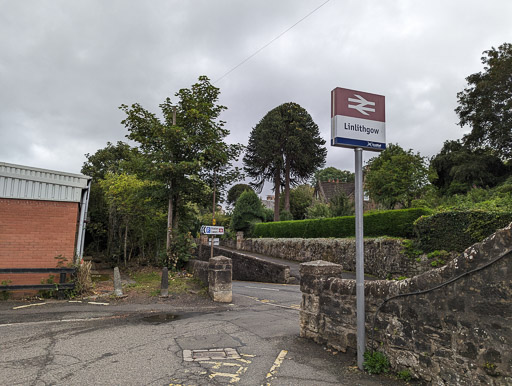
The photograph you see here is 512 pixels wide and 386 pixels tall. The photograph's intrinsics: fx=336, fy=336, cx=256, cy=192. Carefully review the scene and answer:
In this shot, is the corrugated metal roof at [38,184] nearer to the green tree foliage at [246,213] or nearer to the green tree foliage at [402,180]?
the green tree foliage at [402,180]

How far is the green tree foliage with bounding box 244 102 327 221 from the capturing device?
3897 centimetres

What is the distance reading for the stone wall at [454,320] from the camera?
3.15 m

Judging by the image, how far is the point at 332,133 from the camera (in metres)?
4.61

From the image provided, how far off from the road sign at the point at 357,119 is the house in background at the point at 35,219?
9.12 metres

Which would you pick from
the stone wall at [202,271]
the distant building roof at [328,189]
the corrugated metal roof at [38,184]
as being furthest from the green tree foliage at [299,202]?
the corrugated metal roof at [38,184]

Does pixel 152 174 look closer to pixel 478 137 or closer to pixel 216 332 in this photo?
pixel 216 332

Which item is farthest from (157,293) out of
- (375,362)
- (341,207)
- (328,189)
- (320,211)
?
(328,189)

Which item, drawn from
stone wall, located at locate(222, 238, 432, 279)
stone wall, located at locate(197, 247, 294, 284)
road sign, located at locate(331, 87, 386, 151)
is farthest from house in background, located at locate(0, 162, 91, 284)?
stone wall, located at locate(222, 238, 432, 279)

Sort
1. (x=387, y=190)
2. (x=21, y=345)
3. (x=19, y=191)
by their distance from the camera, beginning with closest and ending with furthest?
(x=21, y=345)
(x=19, y=191)
(x=387, y=190)

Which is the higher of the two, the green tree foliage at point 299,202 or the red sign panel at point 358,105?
the green tree foliage at point 299,202

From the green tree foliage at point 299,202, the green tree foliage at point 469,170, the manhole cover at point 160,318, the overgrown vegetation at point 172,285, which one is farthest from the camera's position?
the green tree foliage at point 299,202

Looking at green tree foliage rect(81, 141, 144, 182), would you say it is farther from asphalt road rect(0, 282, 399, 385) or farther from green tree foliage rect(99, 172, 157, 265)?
asphalt road rect(0, 282, 399, 385)

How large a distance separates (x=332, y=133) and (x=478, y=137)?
3427cm

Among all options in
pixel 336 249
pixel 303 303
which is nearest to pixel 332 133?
pixel 303 303
